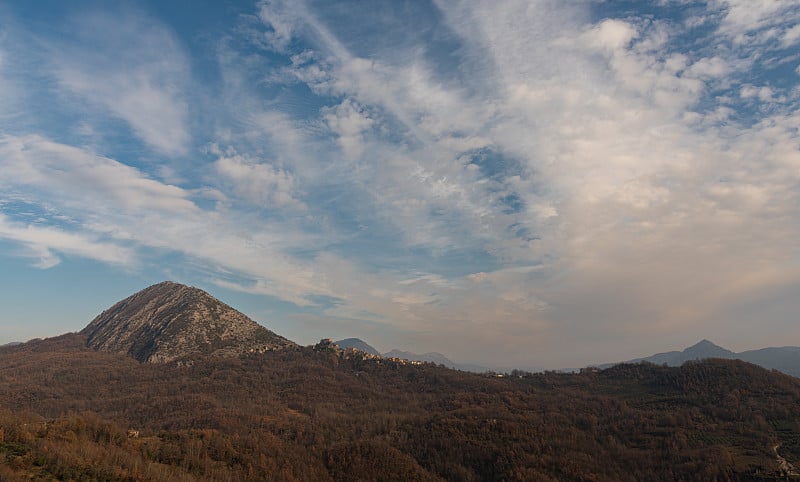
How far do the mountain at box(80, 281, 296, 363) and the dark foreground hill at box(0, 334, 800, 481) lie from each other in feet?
46.9

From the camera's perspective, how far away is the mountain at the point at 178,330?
448 ft

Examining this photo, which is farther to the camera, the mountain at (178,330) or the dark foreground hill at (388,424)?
the mountain at (178,330)

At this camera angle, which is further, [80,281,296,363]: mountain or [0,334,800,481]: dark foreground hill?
[80,281,296,363]: mountain

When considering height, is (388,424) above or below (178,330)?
below

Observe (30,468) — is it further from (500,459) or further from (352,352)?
(352,352)

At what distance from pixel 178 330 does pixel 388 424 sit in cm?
10752

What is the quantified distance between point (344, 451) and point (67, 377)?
4089 inches

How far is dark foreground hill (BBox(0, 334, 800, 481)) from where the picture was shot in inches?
1681

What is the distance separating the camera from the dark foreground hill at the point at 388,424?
42.7 m

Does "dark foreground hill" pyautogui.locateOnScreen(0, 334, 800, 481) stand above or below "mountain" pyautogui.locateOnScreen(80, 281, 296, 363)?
below

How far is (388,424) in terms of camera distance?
244 ft

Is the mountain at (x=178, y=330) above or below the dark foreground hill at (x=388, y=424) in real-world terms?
above

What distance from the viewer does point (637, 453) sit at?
53625 mm

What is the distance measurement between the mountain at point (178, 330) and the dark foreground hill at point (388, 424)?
1431 centimetres
